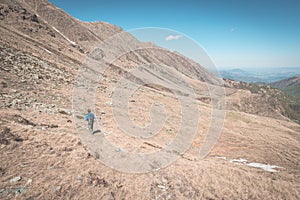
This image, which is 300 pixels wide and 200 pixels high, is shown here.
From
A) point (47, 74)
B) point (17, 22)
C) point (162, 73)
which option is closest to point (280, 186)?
point (47, 74)

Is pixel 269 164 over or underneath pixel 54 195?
underneath

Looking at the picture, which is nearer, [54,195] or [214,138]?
[54,195]

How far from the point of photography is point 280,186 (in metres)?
9.70

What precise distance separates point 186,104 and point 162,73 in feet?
52.6

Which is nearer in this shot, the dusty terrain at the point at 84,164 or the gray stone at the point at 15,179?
the gray stone at the point at 15,179

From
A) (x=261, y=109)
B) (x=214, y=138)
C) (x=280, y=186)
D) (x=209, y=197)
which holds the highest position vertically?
(x=209, y=197)

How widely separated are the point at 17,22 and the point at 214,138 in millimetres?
56921

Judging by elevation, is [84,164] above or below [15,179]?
below

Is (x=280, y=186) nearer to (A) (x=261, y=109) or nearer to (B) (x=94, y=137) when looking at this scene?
(B) (x=94, y=137)

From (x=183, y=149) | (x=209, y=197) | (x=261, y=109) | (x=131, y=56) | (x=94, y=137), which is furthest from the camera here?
(x=131, y=56)

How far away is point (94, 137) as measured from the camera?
11.2m

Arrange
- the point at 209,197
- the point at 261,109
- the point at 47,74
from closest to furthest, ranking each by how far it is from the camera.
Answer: the point at 209,197 < the point at 47,74 < the point at 261,109

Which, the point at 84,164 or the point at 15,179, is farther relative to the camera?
the point at 84,164

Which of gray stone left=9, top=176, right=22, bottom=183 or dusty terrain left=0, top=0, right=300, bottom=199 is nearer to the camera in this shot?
gray stone left=9, top=176, right=22, bottom=183
